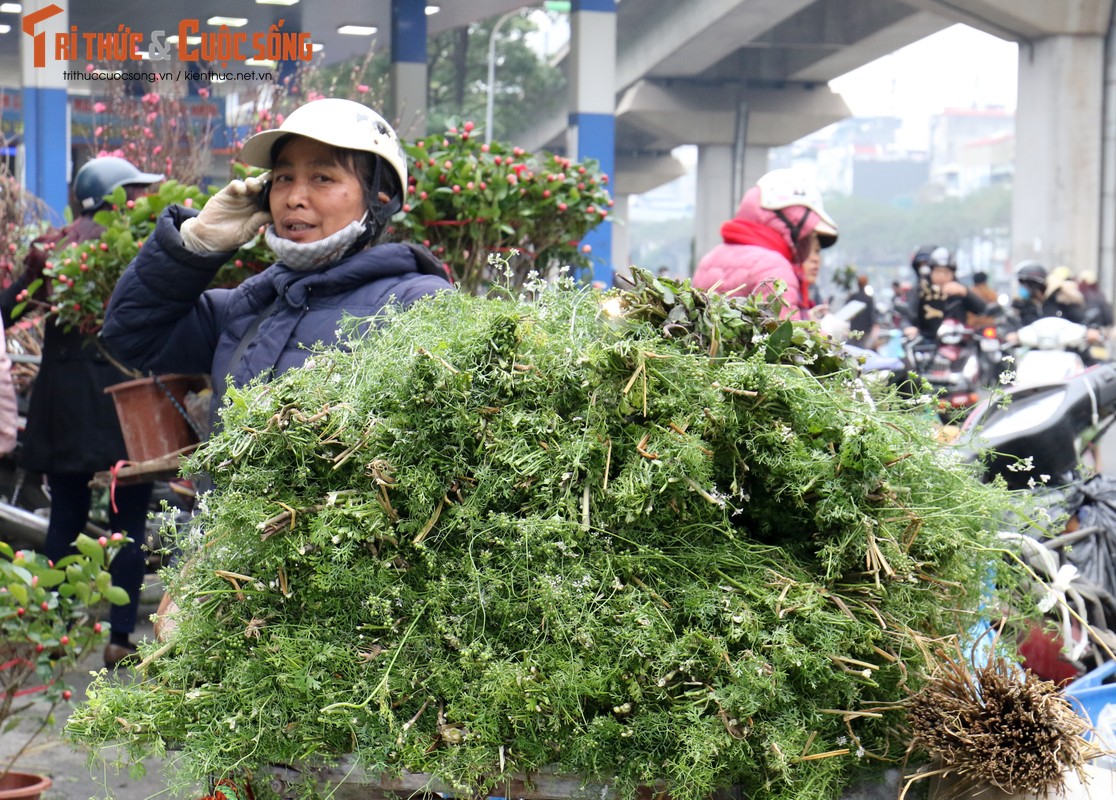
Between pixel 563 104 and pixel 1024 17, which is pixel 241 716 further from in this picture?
pixel 563 104

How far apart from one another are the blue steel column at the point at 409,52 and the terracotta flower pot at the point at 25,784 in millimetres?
13492

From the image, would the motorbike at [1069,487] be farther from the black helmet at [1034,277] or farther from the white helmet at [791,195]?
the black helmet at [1034,277]

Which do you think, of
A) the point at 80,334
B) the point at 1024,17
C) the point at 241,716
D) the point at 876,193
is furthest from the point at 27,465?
the point at 876,193

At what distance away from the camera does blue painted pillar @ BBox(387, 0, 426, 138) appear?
649 inches

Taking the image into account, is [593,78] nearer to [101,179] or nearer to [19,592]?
[101,179]

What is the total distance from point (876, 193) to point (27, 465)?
357 ft

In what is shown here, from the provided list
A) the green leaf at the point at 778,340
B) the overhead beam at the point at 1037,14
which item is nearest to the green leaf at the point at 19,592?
the green leaf at the point at 778,340

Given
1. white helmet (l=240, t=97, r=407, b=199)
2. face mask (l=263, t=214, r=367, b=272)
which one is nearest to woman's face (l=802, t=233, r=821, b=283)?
white helmet (l=240, t=97, r=407, b=199)

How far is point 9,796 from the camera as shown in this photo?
3602 millimetres

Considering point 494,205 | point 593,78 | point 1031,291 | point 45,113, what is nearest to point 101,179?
point 494,205

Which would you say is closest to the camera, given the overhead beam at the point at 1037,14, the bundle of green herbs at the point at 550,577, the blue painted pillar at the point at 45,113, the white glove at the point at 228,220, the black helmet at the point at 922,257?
the bundle of green herbs at the point at 550,577

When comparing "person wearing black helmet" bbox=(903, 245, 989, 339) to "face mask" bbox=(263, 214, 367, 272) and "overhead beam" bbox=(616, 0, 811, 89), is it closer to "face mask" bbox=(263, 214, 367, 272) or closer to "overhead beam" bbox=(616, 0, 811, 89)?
"face mask" bbox=(263, 214, 367, 272)

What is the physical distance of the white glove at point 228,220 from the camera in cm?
304

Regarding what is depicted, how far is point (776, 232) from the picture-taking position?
460 cm
